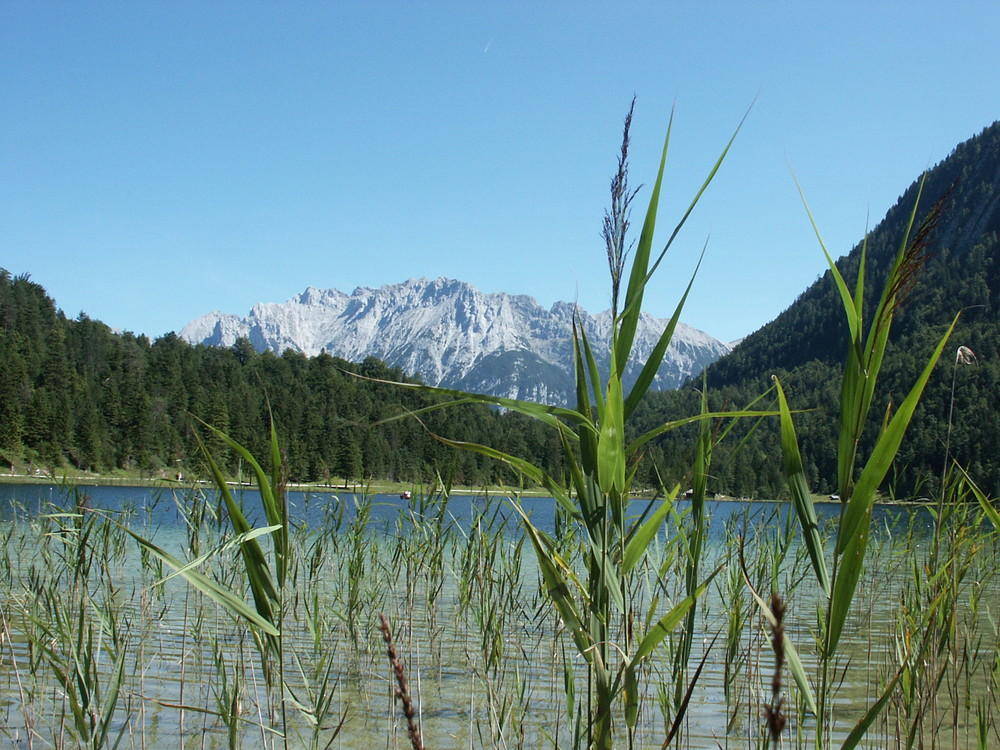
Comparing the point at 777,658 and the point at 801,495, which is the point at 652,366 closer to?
the point at 801,495

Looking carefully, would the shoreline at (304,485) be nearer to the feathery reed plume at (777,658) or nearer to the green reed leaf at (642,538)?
the green reed leaf at (642,538)

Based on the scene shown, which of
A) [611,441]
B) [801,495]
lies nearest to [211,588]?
[611,441]

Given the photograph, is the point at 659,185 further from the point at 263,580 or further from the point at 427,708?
the point at 427,708

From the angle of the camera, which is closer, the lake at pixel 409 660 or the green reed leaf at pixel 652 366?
the green reed leaf at pixel 652 366

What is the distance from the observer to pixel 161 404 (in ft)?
336

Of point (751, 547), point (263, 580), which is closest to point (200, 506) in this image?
point (263, 580)

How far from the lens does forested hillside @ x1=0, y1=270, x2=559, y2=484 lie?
7869 cm

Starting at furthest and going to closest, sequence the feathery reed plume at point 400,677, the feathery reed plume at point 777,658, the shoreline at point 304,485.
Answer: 1. the shoreline at point 304,485
2. the feathery reed plume at point 400,677
3. the feathery reed plume at point 777,658

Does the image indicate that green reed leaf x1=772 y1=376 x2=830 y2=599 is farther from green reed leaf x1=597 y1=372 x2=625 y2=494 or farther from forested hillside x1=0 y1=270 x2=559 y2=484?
forested hillside x1=0 y1=270 x2=559 y2=484

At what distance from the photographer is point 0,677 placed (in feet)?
25.8

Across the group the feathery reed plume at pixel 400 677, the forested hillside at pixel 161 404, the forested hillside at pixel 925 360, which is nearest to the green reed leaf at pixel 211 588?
the feathery reed plume at pixel 400 677

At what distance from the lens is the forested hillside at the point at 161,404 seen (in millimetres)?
78688

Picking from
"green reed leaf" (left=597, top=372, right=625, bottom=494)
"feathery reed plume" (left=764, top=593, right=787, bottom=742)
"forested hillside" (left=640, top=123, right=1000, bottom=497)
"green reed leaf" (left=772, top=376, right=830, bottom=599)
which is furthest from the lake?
"forested hillside" (left=640, top=123, right=1000, bottom=497)

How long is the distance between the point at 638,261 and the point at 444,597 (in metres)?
13.4
